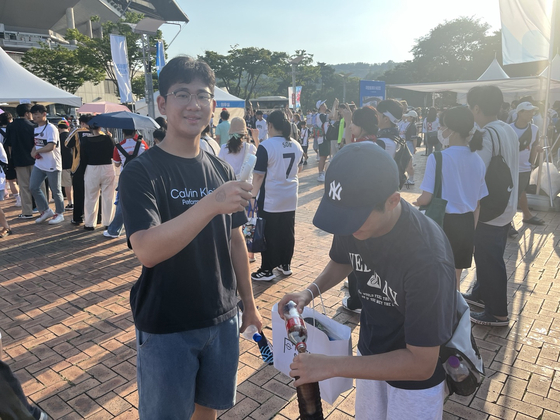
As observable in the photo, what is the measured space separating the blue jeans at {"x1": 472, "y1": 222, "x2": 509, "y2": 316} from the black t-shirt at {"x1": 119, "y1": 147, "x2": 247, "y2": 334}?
122 inches

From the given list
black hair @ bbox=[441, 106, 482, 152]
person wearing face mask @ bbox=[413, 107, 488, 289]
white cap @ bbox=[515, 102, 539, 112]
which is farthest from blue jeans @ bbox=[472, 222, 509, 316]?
white cap @ bbox=[515, 102, 539, 112]

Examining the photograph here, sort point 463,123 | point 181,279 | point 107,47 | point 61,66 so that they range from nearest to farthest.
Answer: point 181,279 < point 463,123 < point 61,66 < point 107,47

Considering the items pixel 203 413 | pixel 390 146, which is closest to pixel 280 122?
pixel 390 146

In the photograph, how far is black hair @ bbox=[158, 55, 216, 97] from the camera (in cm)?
176

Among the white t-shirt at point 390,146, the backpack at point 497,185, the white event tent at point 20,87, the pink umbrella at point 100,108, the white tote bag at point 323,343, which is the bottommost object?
the white tote bag at point 323,343

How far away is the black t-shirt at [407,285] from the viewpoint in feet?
4.39

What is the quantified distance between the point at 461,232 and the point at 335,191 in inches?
103

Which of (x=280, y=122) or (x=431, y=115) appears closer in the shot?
(x=280, y=122)

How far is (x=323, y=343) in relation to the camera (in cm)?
193

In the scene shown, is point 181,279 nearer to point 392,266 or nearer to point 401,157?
point 392,266

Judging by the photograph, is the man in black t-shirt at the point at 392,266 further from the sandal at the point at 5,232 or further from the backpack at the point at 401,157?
the sandal at the point at 5,232

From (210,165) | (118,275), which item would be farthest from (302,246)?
(210,165)

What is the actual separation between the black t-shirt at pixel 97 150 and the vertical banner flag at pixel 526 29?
784 centimetres

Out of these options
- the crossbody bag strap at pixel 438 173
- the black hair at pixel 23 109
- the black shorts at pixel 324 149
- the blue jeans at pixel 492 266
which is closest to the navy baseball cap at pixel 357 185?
the crossbody bag strap at pixel 438 173
